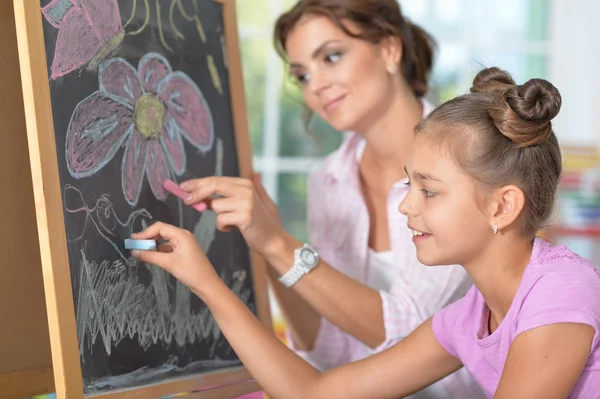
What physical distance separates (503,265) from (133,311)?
0.66 m

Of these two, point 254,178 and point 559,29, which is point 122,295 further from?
point 559,29

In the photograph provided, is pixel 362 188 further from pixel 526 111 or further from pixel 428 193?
pixel 526 111

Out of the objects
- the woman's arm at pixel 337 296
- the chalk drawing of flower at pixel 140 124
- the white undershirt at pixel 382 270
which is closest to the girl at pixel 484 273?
the chalk drawing of flower at pixel 140 124

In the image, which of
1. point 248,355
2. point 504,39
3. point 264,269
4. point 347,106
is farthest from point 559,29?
point 248,355

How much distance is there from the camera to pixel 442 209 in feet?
4.30

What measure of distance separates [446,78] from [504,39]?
0.34 m

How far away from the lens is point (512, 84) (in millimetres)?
1402

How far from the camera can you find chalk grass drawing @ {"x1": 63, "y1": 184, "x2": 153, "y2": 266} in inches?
50.3

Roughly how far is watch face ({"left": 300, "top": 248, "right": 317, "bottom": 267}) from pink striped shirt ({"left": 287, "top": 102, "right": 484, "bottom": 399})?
0.68 ft

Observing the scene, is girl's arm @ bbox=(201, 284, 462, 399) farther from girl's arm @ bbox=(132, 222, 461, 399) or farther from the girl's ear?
the girl's ear

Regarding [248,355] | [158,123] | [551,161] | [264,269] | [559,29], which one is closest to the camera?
[551,161]

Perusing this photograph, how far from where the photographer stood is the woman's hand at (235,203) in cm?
154

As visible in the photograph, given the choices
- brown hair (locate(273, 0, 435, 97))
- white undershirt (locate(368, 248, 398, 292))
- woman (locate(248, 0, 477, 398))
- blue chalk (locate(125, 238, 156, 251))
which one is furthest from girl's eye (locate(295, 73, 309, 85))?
blue chalk (locate(125, 238, 156, 251))

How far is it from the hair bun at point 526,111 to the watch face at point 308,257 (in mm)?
560
